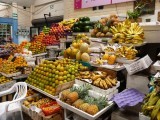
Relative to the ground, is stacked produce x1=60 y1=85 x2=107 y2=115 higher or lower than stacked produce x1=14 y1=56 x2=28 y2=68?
lower

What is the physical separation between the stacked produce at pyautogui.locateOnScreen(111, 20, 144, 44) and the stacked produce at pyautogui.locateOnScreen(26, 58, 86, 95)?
32.2 inches

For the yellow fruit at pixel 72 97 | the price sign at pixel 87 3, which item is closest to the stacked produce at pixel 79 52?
the yellow fruit at pixel 72 97

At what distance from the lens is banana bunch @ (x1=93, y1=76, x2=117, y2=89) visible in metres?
2.20

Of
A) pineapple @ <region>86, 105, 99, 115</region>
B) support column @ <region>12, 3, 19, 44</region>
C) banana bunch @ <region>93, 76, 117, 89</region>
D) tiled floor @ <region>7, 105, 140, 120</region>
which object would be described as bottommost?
tiled floor @ <region>7, 105, 140, 120</region>

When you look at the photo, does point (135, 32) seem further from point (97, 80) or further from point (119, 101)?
point (119, 101)

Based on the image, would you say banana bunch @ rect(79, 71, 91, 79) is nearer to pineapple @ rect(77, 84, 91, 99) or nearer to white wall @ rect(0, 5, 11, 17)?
pineapple @ rect(77, 84, 91, 99)

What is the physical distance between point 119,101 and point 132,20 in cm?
194

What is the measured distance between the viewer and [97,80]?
2293mm

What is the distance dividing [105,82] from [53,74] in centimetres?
85

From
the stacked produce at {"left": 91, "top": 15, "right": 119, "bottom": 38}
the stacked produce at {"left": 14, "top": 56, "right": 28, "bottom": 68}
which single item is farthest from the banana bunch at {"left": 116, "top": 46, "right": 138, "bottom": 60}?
the stacked produce at {"left": 14, "top": 56, "right": 28, "bottom": 68}

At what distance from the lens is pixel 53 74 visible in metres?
2.59

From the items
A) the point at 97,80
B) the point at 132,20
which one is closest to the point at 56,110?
the point at 97,80

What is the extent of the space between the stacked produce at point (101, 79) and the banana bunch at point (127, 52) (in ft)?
1.28

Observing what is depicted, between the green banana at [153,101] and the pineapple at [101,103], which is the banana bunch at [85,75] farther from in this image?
the green banana at [153,101]
